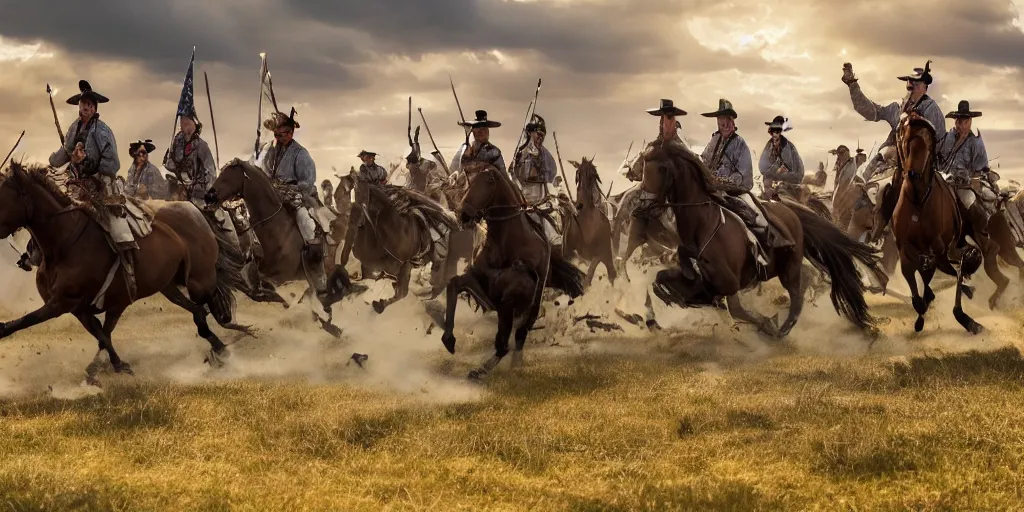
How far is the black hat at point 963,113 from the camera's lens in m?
14.8

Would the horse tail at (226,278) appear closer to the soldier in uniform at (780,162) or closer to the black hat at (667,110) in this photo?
the black hat at (667,110)

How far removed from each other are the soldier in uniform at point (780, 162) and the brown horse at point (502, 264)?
7608mm

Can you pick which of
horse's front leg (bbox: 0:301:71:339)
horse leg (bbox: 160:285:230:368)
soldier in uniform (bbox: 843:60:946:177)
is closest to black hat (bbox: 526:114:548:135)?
soldier in uniform (bbox: 843:60:946:177)

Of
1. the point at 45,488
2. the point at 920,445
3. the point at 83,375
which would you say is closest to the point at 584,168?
the point at 83,375

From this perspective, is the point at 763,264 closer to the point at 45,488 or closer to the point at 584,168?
the point at 584,168

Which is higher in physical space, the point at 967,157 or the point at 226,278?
the point at 967,157

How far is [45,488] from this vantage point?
7.11 meters

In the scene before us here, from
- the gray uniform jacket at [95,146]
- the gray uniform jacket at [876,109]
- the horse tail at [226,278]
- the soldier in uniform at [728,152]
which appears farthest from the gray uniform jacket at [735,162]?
the gray uniform jacket at [95,146]

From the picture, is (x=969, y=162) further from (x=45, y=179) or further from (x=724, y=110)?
(x=45, y=179)

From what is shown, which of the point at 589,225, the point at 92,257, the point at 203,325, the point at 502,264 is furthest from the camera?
the point at 589,225

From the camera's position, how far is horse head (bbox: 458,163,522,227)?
11.4 m

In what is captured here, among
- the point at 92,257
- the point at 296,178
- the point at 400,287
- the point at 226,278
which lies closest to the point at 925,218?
the point at 400,287

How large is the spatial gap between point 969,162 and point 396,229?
8.78 m

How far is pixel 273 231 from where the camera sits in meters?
14.7
